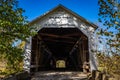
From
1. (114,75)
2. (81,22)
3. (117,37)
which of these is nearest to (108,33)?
(117,37)

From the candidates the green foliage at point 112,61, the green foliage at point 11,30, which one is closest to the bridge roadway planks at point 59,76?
the green foliage at point 11,30

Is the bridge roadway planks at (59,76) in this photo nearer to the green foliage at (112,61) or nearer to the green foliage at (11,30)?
the green foliage at (11,30)

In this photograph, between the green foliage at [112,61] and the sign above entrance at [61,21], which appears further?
the sign above entrance at [61,21]

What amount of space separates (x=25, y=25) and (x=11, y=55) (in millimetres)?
1907

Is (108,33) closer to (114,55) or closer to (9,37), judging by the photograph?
(114,55)

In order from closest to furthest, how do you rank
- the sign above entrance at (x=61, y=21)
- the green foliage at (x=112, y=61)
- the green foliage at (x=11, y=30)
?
the green foliage at (x=112, y=61)
the green foliage at (x=11, y=30)
the sign above entrance at (x=61, y=21)

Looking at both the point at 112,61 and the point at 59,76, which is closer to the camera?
the point at 112,61

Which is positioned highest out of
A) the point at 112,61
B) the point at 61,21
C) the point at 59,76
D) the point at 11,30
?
the point at 61,21

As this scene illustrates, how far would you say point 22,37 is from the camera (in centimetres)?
1106

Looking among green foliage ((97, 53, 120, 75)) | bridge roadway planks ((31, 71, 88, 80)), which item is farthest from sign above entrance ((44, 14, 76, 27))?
green foliage ((97, 53, 120, 75))

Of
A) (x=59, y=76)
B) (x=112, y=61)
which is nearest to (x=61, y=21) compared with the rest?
(x=59, y=76)

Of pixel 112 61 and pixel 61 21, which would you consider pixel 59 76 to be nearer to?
pixel 61 21

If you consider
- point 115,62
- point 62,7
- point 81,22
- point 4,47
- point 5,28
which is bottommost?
point 115,62

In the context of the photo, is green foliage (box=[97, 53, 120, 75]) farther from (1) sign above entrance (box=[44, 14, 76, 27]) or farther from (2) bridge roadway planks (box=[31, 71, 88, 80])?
(1) sign above entrance (box=[44, 14, 76, 27])
